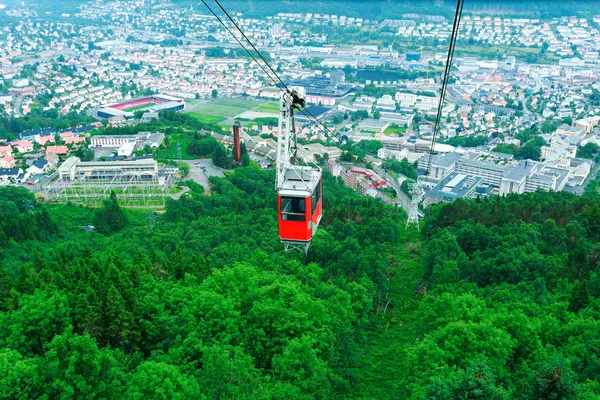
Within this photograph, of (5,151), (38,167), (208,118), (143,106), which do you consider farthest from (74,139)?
(143,106)

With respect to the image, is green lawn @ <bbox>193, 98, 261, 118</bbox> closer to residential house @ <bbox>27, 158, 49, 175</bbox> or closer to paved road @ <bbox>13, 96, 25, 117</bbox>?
paved road @ <bbox>13, 96, 25, 117</bbox>

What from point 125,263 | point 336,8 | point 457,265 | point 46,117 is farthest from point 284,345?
point 336,8

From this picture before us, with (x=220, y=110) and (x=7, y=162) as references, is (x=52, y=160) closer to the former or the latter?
(x=7, y=162)

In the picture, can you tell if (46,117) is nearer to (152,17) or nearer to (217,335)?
(217,335)

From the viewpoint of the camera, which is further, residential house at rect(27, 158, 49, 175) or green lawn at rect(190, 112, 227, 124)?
green lawn at rect(190, 112, 227, 124)

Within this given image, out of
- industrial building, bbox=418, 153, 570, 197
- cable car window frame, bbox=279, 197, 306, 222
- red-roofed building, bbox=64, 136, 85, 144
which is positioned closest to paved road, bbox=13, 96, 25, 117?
red-roofed building, bbox=64, 136, 85, 144

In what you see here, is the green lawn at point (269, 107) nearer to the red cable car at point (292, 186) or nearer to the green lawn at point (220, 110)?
the green lawn at point (220, 110)

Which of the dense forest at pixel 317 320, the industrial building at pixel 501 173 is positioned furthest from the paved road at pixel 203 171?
the dense forest at pixel 317 320
